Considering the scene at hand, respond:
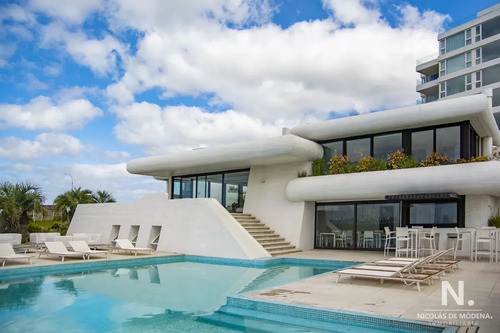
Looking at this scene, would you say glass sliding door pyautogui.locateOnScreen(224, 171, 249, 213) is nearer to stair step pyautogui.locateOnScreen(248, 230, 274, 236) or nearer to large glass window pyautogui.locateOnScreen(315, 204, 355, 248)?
stair step pyautogui.locateOnScreen(248, 230, 274, 236)

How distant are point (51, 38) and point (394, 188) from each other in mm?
14145

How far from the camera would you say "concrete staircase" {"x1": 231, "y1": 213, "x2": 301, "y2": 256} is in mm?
17578

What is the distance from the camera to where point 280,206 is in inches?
771

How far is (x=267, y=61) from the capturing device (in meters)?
18.2

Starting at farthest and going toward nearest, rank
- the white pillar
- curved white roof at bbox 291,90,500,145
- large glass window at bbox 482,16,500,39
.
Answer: large glass window at bbox 482,16,500,39 → the white pillar → curved white roof at bbox 291,90,500,145

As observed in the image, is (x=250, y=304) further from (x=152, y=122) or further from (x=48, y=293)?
(x=152, y=122)

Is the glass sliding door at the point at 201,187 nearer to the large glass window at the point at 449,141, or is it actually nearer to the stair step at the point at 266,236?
the stair step at the point at 266,236

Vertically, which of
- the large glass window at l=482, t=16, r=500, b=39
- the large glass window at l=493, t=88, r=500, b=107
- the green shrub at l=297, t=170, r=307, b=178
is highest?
the large glass window at l=482, t=16, r=500, b=39

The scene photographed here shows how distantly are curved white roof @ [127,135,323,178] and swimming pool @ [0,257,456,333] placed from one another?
459 centimetres

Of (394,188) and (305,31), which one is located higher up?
(305,31)

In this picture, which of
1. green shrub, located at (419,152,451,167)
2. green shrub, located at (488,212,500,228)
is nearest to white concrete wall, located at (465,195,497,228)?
green shrub, located at (488,212,500,228)

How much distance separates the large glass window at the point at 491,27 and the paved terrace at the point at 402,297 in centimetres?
3592

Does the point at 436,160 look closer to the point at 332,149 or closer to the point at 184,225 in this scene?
the point at 332,149

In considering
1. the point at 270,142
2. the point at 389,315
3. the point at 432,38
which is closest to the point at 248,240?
the point at 270,142
